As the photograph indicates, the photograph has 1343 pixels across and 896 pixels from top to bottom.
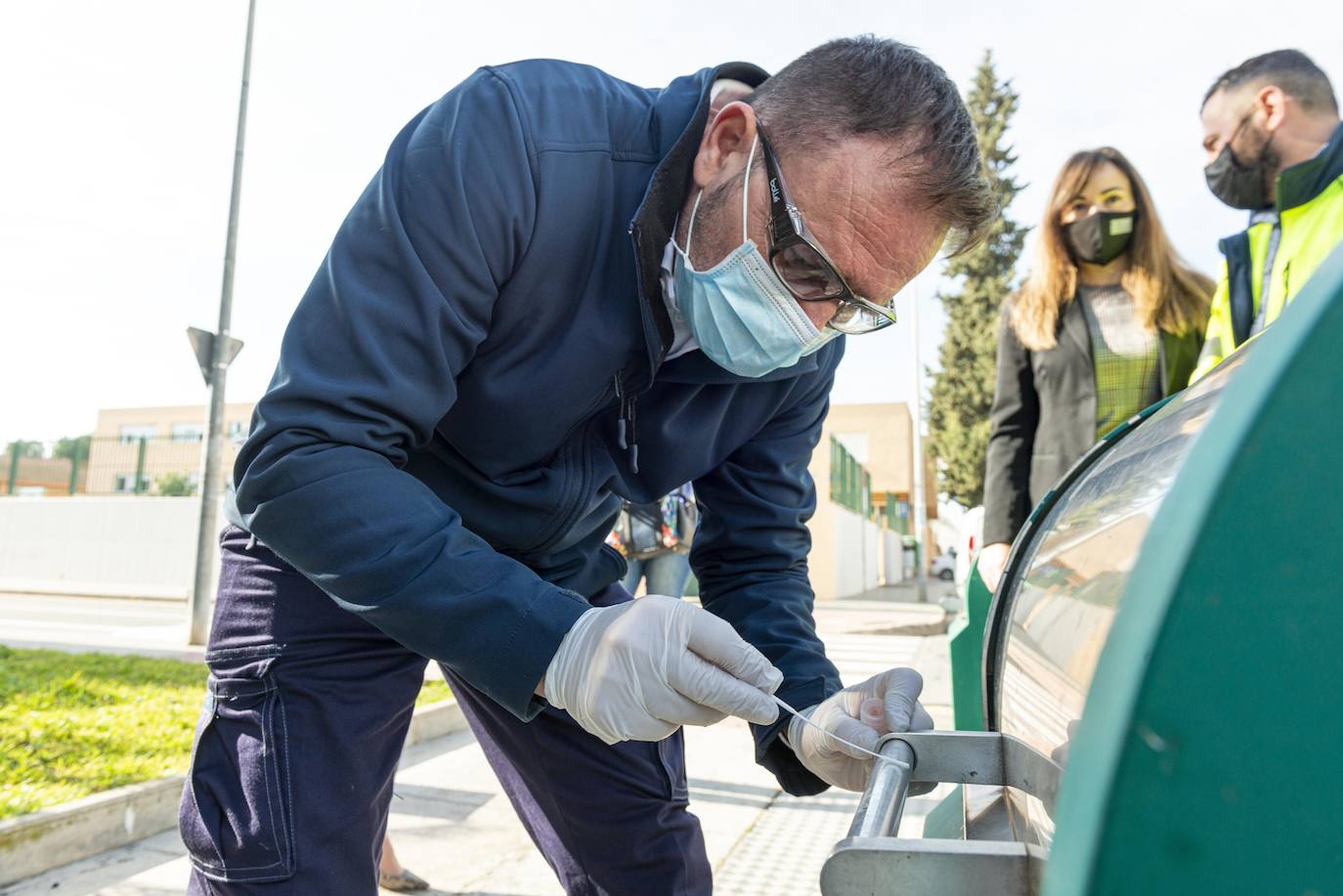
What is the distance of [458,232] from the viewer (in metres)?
1.34

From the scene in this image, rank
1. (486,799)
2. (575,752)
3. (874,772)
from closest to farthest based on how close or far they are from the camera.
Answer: (874,772) < (575,752) < (486,799)

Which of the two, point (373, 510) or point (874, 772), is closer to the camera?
point (874, 772)

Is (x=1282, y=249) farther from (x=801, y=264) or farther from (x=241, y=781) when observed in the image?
(x=241, y=781)

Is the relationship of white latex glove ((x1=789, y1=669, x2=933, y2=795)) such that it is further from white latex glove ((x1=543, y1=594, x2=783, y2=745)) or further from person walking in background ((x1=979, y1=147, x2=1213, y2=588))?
person walking in background ((x1=979, y1=147, x2=1213, y2=588))

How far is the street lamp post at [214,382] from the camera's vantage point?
294 inches

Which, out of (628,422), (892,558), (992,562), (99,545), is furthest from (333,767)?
(892,558)

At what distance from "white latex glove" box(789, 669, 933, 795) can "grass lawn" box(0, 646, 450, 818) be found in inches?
96.5

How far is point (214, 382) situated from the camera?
746 centimetres

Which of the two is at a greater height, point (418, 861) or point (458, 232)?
point (458, 232)

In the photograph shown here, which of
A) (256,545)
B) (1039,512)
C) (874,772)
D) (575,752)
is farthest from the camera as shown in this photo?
(575,752)

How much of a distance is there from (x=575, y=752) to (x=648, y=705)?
1.43ft

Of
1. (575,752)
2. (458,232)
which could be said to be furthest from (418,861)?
(458,232)

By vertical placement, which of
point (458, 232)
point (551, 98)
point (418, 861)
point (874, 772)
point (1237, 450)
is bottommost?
point (418, 861)

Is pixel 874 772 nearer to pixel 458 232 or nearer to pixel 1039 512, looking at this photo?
pixel 1039 512
